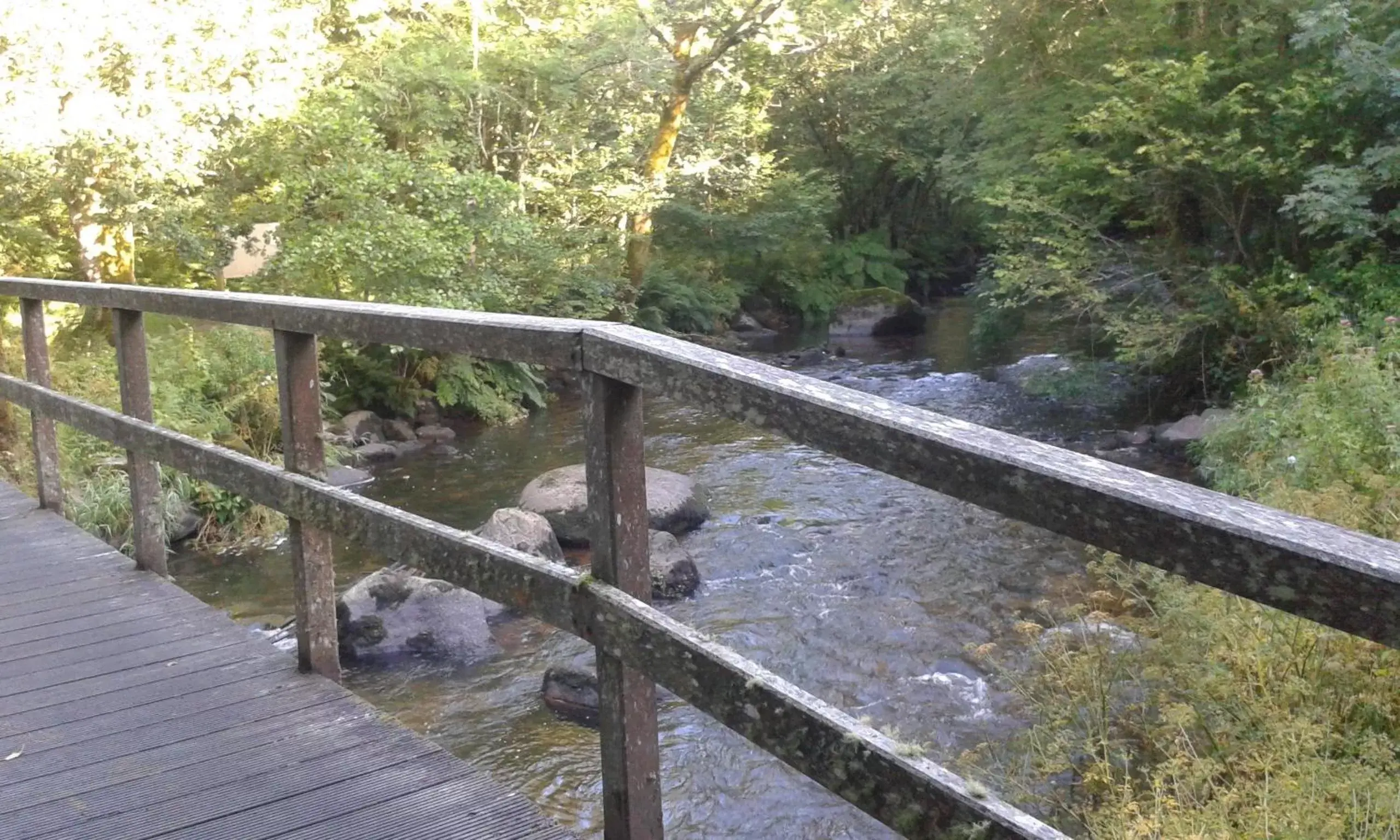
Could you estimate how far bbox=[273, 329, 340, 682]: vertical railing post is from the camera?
10.6ft

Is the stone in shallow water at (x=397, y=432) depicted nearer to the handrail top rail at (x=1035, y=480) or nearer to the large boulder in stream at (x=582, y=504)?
the large boulder in stream at (x=582, y=504)

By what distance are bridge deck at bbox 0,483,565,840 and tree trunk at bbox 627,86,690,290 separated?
17816 millimetres

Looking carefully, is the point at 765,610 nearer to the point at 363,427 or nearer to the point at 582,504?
the point at 582,504

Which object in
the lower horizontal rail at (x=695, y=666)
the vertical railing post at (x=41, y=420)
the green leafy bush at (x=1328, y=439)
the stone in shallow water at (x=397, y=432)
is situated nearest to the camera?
the lower horizontal rail at (x=695, y=666)

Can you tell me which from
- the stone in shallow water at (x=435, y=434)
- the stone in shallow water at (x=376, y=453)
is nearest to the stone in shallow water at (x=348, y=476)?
the stone in shallow water at (x=376, y=453)

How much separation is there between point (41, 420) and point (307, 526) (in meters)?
3.37

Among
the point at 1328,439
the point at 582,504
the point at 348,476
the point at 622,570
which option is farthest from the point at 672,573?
the point at 622,570

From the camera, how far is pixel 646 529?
2168 mm

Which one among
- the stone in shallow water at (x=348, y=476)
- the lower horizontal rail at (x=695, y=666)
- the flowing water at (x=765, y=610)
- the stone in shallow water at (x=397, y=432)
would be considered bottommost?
the flowing water at (x=765, y=610)

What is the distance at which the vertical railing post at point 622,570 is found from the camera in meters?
2.11

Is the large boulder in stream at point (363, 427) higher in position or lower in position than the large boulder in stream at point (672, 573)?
higher

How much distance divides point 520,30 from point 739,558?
44.0 feet

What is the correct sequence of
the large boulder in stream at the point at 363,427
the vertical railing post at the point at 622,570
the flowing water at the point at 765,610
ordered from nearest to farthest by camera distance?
1. the vertical railing post at the point at 622,570
2. the flowing water at the point at 765,610
3. the large boulder in stream at the point at 363,427

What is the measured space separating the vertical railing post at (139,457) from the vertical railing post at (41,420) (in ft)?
4.19
